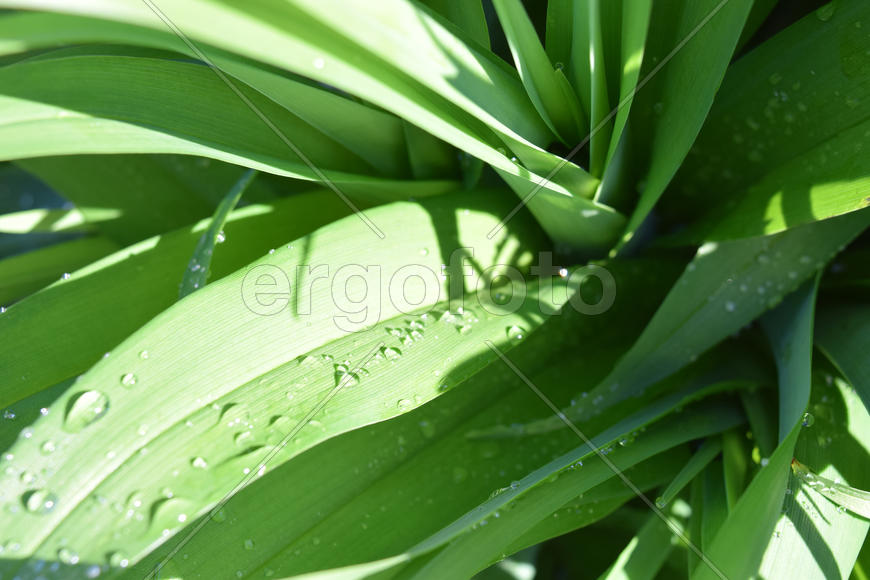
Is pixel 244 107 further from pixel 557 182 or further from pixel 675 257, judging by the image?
pixel 675 257

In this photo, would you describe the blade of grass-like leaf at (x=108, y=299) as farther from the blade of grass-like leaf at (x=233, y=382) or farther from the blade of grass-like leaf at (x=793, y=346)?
the blade of grass-like leaf at (x=793, y=346)

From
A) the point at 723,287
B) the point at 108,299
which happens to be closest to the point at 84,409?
the point at 108,299

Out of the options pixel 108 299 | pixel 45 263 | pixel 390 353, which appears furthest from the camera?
pixel 45 263

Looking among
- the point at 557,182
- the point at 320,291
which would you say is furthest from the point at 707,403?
the point at 320,291

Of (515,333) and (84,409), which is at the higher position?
(84,409)

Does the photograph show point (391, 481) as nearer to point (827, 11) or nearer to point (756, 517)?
point (756, 517)
